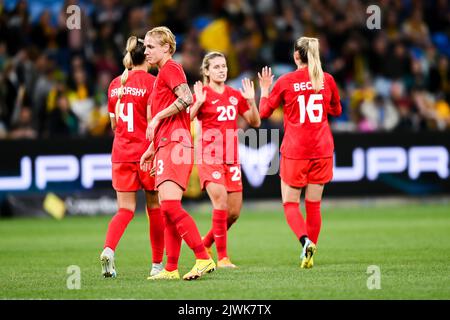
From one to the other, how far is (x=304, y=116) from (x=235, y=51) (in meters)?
11.5

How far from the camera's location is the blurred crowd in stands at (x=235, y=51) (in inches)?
761

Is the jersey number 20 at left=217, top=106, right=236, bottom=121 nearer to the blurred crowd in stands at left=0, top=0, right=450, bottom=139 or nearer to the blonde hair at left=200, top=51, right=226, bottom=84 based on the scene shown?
the blonde hair at left=200, top=51, right=226, bottom=84

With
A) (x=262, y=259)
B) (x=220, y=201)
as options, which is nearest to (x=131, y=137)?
(x=220, y=201)

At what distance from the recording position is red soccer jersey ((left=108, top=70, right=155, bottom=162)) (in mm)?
10102

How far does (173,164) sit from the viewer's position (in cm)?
924

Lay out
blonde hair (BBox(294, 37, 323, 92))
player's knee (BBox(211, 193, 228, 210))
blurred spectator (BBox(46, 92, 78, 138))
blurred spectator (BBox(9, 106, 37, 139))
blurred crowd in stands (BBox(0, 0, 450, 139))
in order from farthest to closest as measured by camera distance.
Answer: blurred crowd in stands (BBox(0, 0, 450, 139)) < blurred spectator (BBox(46, 92, 78, 138)) < blurred spectator (BBox(9, 106, 37, 139)) < player's knee (BBox(211, 193, 228, 210)) < blonde hair (BBox(294, 37, 323, 92))

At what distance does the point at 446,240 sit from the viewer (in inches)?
522

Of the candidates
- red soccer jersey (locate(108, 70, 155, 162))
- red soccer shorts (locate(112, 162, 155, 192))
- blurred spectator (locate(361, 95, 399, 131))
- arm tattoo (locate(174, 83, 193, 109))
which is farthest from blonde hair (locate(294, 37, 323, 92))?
blurred spectator (locate(361, 95, 399, 131))

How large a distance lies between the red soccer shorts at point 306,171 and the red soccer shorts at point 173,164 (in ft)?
5.73

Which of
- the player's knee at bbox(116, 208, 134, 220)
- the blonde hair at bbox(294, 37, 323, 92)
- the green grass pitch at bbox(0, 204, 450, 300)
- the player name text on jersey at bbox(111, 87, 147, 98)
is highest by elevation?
the blonde hair at bbox(294, 37, 323, 92)
